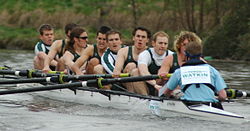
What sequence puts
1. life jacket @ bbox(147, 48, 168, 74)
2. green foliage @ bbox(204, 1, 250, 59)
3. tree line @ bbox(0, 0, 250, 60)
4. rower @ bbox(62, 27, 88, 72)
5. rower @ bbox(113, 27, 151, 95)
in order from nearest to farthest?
1. life jacket @ bbox(147, 48, 168, 74)
2. rower @ bbox(113, 27, 151, 95)
3. rower @ bbox(62, 27, 88, 72)
4. green foliage @ bbox(204, 1, 250, 59)
5. tree line @ bbox(0, 0, 250, 60)

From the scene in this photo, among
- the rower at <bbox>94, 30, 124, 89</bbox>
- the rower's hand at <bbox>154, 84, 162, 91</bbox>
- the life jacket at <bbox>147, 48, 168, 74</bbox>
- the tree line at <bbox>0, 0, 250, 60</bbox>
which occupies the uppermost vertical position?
the tree line at <bbox>0, 0, 250, 60</bbox>

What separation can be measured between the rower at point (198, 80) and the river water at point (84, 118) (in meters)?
0.33

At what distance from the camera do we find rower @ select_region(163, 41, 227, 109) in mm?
7691

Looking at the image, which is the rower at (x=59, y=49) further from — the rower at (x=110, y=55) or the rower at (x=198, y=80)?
the rower at (x=198, y=80)

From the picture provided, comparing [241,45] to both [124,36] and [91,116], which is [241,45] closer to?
[124,36]

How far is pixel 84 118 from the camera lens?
8.66 metres

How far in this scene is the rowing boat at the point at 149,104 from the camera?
770 centimetres

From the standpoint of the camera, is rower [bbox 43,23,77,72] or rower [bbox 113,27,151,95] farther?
rower [bbox 43,23,77,72]

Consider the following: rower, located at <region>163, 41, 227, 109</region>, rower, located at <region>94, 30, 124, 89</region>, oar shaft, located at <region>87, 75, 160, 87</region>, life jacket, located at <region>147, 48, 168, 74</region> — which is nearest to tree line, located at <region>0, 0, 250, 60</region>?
rower, located at <region>94, 30, 124, 89</region>

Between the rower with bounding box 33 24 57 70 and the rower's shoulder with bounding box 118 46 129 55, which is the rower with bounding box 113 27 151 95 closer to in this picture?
the rower's shoulder with bounding box 118 46 129 55

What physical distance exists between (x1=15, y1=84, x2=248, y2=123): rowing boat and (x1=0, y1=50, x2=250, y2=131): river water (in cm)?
6

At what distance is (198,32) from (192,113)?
2064cm

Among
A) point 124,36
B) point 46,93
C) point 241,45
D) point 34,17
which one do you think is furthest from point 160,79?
point 34,17

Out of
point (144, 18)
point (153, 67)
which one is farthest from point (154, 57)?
point (144, 18)
